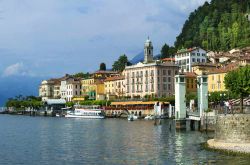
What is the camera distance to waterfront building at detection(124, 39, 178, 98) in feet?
493

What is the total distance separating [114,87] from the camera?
17388cm

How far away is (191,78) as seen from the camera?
145750 mm

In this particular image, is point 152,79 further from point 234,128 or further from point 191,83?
point 234,128

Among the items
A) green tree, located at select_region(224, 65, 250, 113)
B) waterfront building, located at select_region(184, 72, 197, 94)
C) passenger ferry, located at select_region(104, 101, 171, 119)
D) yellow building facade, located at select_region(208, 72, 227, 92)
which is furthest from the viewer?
waterfront building, located at select_region(184, 72, 197, 94)

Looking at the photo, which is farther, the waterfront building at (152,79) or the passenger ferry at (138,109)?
the waterfront building at (152,79)

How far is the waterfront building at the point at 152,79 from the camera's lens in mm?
150375

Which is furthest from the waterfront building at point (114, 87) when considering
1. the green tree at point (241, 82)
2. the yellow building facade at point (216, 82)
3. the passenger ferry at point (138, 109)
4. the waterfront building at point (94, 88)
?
the green tree at point (241, 82)

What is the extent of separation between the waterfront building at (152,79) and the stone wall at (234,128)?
102330 mm

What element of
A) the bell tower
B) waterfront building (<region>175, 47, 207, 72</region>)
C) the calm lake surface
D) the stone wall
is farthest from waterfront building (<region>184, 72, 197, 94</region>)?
the stone wall

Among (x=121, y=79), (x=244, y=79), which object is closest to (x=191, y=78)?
(x=121, y=79)

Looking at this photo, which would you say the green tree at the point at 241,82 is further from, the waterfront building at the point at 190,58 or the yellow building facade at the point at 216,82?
the waterfront building at the point at 190,58

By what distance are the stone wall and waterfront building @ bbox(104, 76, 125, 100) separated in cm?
12005

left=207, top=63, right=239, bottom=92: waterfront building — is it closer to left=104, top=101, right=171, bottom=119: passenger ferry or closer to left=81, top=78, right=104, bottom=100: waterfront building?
left=104, top=101, right=171, bottom=119: passenger ferry

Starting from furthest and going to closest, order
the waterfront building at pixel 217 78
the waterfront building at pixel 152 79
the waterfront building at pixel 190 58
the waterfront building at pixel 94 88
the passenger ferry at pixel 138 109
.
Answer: the waterfront building at pixel 94 88
the waterfront building at pixel 190 58
the waterfront building at pixel 152 79
the passenger ferry at pixel 138 109
the waterfront building at pixel 217 78
